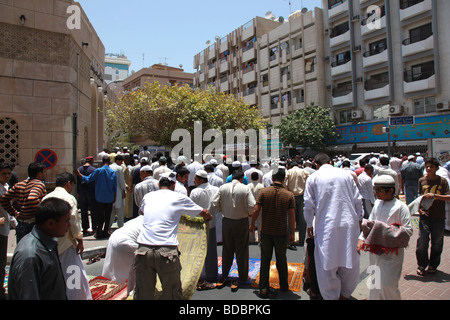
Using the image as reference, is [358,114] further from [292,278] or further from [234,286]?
[234,286]

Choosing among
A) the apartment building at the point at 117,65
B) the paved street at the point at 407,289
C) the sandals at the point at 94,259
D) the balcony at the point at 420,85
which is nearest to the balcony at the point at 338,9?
the balcony at the point at 420,85

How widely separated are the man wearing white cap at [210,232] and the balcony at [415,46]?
25.6m

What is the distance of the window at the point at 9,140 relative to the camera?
31.7 feet

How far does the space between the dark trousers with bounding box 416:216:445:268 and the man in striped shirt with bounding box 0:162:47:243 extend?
5.48 metres

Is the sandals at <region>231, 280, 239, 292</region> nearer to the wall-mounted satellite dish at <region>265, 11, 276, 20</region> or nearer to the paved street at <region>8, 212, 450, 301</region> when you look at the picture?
the paved street at <region>8, 212, 450, 301</region>

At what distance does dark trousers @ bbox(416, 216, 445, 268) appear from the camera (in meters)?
4.73

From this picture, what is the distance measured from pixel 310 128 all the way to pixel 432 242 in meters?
25.3

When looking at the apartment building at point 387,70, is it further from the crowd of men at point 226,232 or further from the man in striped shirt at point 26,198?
the man in striped shirt at point 26,198

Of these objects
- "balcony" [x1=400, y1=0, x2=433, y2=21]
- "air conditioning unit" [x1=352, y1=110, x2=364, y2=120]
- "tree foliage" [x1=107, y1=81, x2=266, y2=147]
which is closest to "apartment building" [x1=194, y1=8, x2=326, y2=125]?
"air conditioning unit" [x1=352, y1=110, x2=364, y2=120]

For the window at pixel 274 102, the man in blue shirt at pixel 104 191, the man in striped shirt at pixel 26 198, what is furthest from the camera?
the window at pixel 274 102

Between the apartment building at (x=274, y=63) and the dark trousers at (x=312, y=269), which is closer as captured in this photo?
the dark trousers at (x=312, y=269)

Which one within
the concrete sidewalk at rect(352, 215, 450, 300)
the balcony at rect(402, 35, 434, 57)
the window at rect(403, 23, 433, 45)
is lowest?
the concrete sidewalk at rect(352, 215, 450, 300)

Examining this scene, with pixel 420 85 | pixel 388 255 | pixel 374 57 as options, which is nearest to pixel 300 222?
pixel 388 255

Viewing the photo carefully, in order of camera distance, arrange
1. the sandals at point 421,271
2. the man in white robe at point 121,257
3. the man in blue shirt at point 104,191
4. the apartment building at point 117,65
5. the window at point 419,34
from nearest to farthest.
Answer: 1. the man in white robe at point 121,257
2. the sandals at point 421,271
3. the man in blue shirt at point 104,191
4. the window at point 419,34
5. the apartment building at point 117,65
